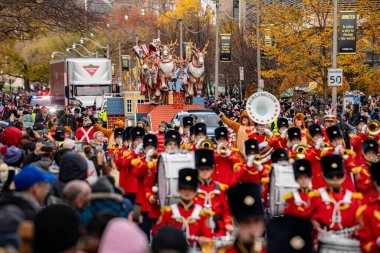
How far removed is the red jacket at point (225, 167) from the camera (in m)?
13.4

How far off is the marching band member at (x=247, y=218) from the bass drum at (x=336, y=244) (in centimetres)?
94

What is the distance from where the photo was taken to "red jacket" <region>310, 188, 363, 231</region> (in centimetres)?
926

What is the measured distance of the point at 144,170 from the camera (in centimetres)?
1282

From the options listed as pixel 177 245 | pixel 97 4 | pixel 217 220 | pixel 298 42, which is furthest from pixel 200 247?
pixel 298 42

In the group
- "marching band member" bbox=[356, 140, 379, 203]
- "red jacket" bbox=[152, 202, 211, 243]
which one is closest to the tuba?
"marching band member" bbox=[356, 140, 379, 203]

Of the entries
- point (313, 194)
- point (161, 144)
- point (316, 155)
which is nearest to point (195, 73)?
point (161, 144)

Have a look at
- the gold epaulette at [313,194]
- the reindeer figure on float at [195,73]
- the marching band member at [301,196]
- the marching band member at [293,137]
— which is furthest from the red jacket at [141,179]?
the reindeer figure on float at [195,73]

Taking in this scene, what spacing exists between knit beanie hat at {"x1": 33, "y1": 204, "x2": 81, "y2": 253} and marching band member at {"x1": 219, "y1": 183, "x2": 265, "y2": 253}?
1525mm

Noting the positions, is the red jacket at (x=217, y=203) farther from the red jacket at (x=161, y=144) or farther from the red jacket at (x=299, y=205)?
the red jacket at (x=161, y=144)

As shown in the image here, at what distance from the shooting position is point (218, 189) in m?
9.98

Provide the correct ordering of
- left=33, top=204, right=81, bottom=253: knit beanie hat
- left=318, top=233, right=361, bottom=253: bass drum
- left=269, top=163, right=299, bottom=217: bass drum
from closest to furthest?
1. left=33, top=204, right=81, bottom=253: knit beanie hat
2. left=318, top=233, right=361, bottom=253: bass drum
3. left=269, top=163, right=299, bottom=217: bass drum

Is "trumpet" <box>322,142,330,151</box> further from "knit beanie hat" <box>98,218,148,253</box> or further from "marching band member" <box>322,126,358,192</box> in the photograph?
"knit beanie hat" <box>98,218,148,253</box>

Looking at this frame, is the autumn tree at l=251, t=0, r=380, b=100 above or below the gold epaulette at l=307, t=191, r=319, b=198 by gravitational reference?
above

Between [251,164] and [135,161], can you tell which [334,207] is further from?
[135,161]
